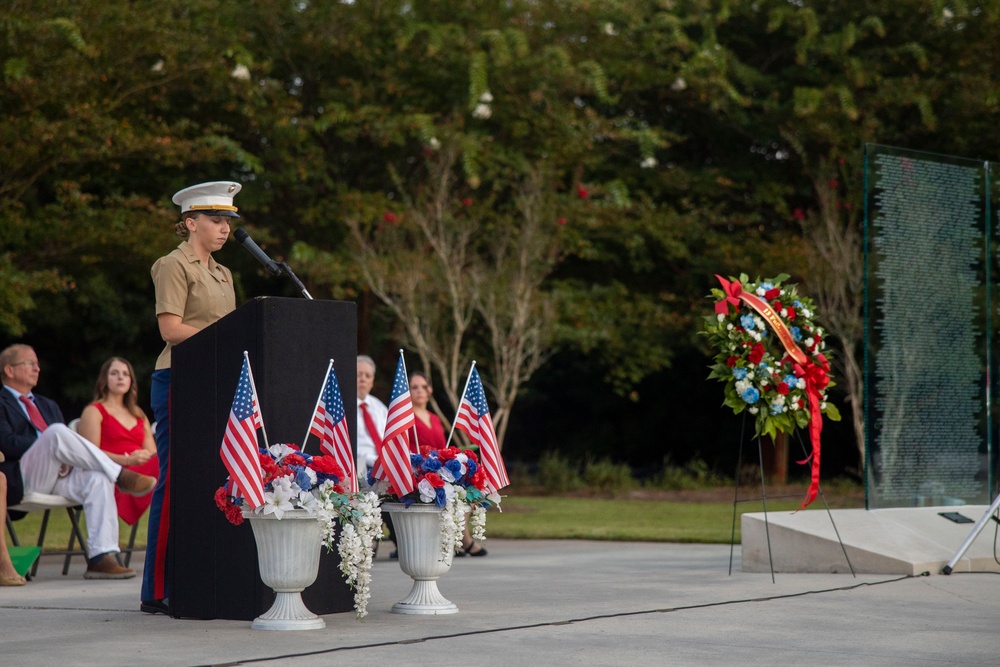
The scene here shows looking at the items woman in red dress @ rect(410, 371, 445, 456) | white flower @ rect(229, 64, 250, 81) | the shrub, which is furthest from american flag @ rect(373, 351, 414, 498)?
the shrub

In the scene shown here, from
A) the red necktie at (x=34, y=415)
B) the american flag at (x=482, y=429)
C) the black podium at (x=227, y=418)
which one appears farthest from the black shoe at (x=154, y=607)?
the red necktie at (x=34, y=415)

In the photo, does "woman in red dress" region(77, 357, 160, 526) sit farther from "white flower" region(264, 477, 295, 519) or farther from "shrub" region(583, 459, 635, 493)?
"shrub" region(583, 459, 635, 493)

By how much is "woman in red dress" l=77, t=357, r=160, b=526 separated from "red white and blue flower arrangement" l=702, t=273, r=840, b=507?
4315 millimetres

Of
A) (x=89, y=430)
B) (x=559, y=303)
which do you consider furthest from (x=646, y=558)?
(x=559, y=303)

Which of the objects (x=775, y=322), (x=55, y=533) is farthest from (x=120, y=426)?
(x=775, y=322)

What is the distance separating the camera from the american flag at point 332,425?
20.9 ft

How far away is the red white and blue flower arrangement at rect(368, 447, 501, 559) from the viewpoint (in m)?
6.59

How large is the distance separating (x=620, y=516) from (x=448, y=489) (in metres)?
10.4

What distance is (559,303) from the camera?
20156mm

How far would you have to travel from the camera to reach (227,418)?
648 centimetres

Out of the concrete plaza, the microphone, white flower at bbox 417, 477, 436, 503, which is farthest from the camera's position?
white flower at bbox 417, 477, 436, 503

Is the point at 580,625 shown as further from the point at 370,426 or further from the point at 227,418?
the point at 370,426

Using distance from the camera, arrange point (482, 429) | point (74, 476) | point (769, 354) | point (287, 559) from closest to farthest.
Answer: point (287, 559) → point (482, 429) → point (769, 354) → point (74, 476)

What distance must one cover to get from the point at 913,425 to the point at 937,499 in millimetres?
633
